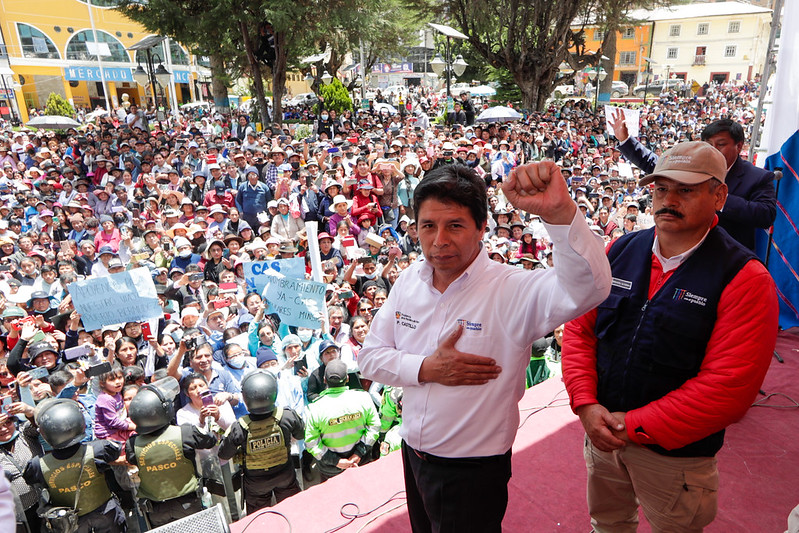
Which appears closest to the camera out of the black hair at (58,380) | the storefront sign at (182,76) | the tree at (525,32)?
the black hair at (58,380)

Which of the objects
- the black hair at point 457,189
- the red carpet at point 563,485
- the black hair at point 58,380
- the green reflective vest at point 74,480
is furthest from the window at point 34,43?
the black hair at point 457,189

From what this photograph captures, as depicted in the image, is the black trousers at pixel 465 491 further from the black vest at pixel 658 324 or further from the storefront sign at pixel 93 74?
the storefront sign at pixel 93 74

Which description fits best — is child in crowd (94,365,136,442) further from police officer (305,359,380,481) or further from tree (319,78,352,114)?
tree (319,78,352,114)

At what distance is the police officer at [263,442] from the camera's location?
13.5 ft

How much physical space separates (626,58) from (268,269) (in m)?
62.7

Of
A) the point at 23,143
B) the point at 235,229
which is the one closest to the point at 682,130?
the point at 235,229

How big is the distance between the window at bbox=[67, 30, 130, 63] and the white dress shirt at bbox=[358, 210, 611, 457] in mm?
48076

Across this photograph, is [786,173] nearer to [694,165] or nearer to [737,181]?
[737,181]

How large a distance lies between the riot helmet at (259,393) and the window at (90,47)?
45.9 metres

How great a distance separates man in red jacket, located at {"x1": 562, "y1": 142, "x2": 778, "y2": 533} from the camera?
165 centimetres

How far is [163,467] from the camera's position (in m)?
3.96

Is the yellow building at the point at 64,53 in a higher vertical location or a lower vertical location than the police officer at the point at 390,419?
higher

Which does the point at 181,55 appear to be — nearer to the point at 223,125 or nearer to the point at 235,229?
the point at 223,125

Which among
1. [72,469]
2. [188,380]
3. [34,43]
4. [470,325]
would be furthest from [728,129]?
[34,43]
